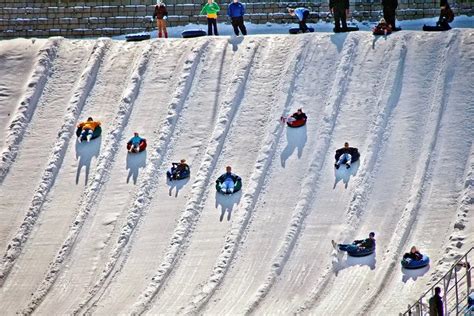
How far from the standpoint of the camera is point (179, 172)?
122 feet

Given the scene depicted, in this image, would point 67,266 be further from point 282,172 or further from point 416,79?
point 416,79

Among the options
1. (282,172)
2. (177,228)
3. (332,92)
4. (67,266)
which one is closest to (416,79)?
(332,92)

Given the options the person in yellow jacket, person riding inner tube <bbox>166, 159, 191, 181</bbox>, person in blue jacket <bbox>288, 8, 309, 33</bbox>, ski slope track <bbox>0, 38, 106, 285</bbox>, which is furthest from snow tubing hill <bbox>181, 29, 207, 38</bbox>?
person riding inner tube <bbox>166, 159, 191, 181</bbox>

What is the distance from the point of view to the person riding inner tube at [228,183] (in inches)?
1432

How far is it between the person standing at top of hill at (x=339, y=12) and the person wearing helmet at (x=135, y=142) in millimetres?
6396

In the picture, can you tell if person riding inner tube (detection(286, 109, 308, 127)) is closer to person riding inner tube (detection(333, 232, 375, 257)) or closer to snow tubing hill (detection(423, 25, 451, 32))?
snow tubing hill (detection(423, 25, 451, 32))

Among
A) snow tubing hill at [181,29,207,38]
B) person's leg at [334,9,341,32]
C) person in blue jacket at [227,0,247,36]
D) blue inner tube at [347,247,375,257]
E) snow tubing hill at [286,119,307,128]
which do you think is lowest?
blue inner tube at [347,247,375,257]

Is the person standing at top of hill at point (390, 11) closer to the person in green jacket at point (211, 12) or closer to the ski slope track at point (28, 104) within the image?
the person in green jacket at point (211, 12)

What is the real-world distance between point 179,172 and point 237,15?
6.74 metres

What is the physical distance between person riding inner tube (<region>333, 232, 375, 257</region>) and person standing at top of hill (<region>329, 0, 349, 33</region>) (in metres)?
9.24

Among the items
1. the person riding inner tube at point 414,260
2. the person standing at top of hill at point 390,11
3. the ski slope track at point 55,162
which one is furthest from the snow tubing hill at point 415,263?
the person standing at top of hill at point 390,11

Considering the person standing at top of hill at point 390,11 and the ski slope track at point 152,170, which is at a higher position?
the person standing at top of hill at point 390,11

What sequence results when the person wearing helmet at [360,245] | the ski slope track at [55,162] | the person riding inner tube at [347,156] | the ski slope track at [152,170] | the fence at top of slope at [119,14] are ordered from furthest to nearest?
the fence at top of slope at [119,14]
the person riding inner tube at [347,156]
the ski slope track at [55,162]
the ski slope track at [152,170]
the person wearing helmet at [360,245]

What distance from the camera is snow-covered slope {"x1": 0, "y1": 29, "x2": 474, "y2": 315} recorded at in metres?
33.5
